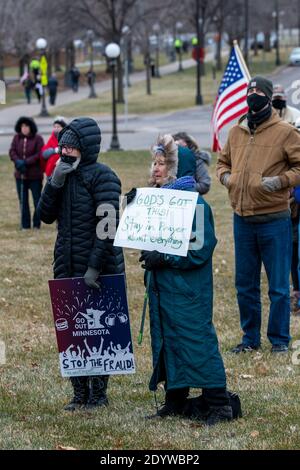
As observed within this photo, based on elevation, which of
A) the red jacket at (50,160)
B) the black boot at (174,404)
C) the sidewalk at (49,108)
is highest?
the black boot at (174,404)

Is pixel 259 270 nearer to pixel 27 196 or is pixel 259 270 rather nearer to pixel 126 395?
pixel 126 395

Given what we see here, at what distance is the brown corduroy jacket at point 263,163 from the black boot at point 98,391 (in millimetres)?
2207

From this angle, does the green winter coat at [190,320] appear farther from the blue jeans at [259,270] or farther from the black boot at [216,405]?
the blue jeans at [259,270]

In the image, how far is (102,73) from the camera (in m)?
78.9

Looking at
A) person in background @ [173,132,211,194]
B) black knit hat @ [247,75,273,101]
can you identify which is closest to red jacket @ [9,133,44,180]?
person in background @ [173,132,211,194]

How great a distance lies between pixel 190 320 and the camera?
22.8 ft

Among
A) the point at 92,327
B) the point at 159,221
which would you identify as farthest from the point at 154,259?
the point at 92,327

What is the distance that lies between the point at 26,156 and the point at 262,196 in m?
9.25

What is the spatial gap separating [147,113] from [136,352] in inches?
1597

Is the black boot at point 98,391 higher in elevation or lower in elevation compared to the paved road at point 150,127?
higher

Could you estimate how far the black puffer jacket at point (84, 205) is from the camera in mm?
7285

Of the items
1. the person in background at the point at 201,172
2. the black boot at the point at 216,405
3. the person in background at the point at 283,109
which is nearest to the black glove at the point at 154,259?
the black boot at the point at 216,405

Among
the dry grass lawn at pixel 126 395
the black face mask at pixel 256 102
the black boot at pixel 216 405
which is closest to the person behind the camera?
the dry grass lawn at pixel 126 395

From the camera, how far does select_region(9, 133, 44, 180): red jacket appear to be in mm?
17688
